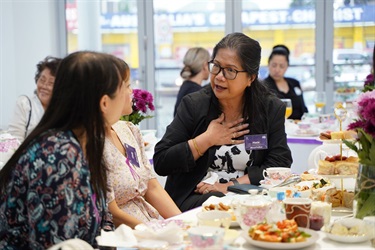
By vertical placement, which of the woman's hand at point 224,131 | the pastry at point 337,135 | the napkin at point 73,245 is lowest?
the napkin at point 73,245

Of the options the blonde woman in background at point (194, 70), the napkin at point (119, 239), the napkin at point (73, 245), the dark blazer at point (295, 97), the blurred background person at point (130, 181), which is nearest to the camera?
the napkin at point (73, 245)

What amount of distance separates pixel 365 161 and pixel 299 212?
30 centimetres

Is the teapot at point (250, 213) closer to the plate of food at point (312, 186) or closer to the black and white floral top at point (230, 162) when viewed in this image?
the plate of food at point (312, 186)

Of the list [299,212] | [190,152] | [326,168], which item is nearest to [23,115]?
[190,152]

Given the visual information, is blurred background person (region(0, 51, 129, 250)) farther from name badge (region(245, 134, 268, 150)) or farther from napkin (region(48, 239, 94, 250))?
name badge (region(245, 134, 268, 150))

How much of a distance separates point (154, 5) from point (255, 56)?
17.3ft

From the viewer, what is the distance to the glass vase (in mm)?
2266

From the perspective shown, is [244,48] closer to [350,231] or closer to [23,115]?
[350,231]

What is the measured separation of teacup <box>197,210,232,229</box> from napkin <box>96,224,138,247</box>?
0.25m

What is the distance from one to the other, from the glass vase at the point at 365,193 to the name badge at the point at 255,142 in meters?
1.14

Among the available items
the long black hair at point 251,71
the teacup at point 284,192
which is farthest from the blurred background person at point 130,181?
Answer: the long black hair at point 251,71

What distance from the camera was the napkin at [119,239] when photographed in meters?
2.00

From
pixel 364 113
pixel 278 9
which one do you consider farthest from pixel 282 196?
pixel 278 9

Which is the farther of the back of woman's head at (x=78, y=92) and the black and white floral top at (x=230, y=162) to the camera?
the black and white floral top at (x=230, y=162)
